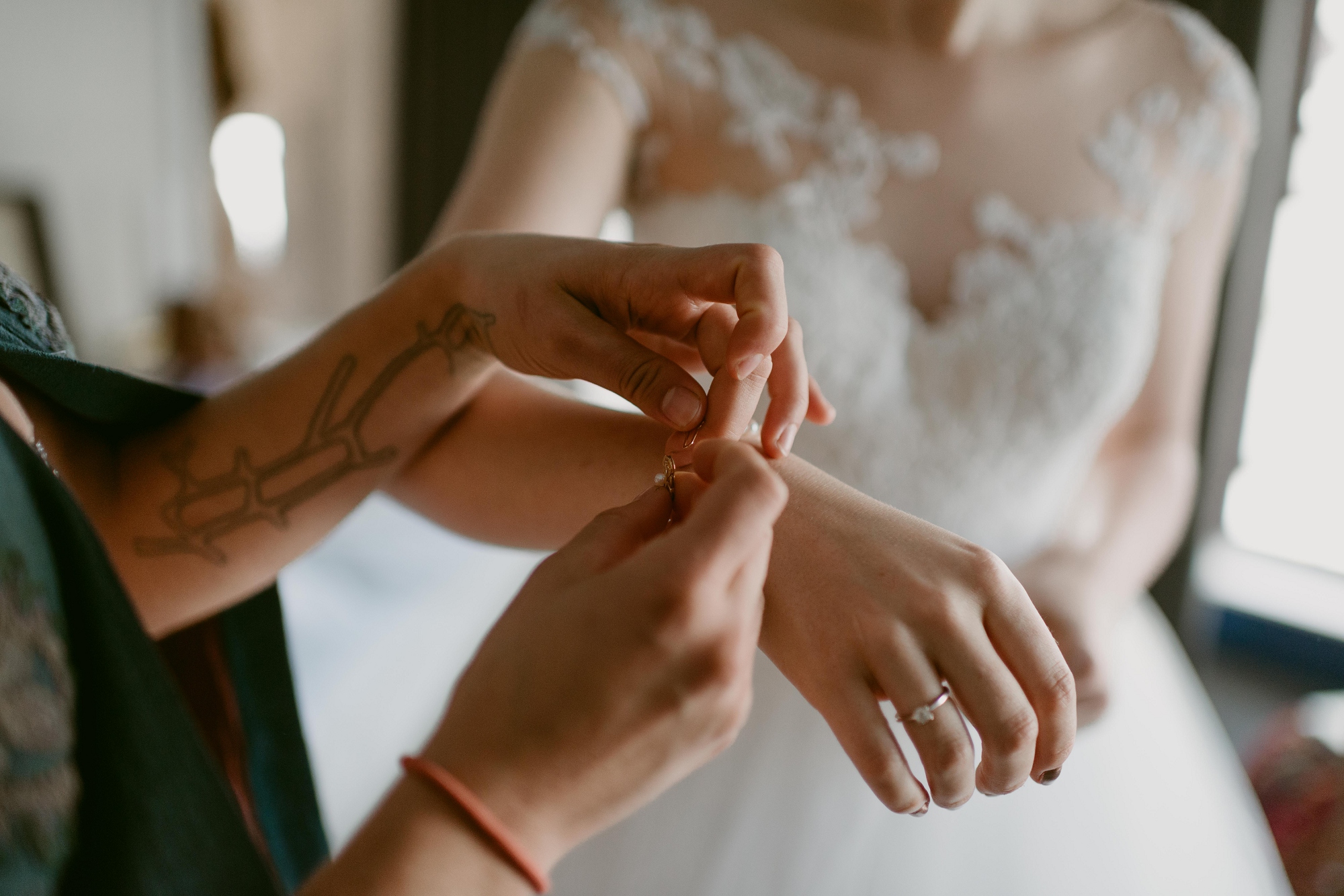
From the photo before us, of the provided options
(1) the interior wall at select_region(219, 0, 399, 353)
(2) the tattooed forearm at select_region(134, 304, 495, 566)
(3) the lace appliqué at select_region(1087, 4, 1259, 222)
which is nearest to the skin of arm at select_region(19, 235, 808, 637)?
(2) the tattooed forearm at select_region(134, 304, 495, 566)

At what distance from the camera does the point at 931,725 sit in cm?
38

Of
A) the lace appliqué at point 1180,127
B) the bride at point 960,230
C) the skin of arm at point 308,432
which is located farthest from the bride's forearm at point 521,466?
the lace appliqué at point 1180,127

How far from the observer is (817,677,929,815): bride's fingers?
0.38m

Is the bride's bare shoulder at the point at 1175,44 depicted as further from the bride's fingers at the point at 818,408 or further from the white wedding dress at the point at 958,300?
the bride's fingers at the point at 818,408

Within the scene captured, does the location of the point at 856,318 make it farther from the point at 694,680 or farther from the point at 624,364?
the point at 694,680

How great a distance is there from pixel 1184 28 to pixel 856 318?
63 centimetres

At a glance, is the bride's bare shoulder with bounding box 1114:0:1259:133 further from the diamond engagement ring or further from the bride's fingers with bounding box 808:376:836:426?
the diamond engagement ring

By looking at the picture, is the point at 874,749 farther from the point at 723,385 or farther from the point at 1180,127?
the point at 1180,127

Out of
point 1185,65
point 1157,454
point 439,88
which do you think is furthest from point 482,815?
point 439,88

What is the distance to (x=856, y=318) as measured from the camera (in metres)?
0.88

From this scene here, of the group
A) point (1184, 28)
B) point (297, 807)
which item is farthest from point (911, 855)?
point (1184, 28)

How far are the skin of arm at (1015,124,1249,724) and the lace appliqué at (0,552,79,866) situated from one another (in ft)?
2.71

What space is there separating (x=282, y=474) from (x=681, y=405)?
0.34m

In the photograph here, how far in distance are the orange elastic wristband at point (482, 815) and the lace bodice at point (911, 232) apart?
63 centimetres
